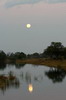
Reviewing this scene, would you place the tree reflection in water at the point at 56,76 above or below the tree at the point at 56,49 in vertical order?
below

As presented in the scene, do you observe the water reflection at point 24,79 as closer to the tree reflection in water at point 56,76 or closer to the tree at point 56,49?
the tree reflection in water at point 56,76

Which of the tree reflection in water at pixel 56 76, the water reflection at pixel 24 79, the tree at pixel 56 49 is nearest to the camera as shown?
the water reflection at pixel 24 79

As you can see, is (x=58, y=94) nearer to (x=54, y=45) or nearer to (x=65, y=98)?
(x=65, y=98)

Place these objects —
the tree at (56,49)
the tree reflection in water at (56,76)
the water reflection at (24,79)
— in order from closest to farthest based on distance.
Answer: the water reflection at (24,79)
the tree reflection in water at (56,76)
the tree at (56,49)

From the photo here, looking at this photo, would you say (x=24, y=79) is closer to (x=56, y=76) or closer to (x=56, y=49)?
(x=56, y=76)

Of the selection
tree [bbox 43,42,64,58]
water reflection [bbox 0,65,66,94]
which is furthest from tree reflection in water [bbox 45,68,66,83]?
tree [bbox 43,42,64,58]


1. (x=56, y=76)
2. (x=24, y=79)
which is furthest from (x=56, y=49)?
(x=24, y=79)

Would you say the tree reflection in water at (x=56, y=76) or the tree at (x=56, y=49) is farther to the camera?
the tree at (x=56, y=49)

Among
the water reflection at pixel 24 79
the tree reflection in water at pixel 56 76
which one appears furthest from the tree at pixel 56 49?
the water reflection at pixel 24 79

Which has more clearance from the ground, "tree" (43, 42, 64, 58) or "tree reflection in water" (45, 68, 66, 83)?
"tree" (43, 42, 64, 58)

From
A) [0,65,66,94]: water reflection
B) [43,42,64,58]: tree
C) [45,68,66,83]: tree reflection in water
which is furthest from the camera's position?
[43,42,64,58]: tree

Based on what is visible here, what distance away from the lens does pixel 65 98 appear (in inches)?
1021

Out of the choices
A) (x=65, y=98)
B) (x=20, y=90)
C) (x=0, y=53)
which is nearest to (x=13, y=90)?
(x=20, y=90)

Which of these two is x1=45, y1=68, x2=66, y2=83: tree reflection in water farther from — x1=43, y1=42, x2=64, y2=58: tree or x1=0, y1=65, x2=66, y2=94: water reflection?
x1=43, y1=42, x2=64, y2=58: tree
